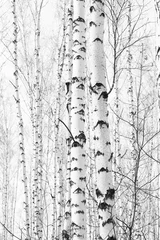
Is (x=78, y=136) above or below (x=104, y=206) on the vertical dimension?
above

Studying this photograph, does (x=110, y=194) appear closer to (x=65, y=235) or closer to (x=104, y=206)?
(x=104, y=206)

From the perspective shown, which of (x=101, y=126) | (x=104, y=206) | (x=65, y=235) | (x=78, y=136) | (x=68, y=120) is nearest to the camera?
(x=104, y=206)

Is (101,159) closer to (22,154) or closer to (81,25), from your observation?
(81,25)

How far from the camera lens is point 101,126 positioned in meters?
2.81

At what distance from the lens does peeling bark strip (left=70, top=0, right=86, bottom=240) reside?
3555 millimetres

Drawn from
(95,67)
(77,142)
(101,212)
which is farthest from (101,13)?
(101,212)

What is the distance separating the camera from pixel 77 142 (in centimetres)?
379

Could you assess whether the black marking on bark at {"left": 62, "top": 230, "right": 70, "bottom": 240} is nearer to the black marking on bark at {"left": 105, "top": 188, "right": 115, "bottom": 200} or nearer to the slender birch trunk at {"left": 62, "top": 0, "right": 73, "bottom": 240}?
the slender birch trunk at {"left": 62, "top": 0, "right": 73, "bottom": 240}

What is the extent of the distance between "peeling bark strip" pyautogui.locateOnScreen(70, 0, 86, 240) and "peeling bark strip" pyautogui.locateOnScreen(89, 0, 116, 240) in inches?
37.4

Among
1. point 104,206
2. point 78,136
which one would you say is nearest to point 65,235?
point 78,136

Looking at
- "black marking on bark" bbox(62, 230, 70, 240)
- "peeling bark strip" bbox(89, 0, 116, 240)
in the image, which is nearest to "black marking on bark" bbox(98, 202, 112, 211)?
"peeling bark strip" bbox(89, 0, 116, 240)

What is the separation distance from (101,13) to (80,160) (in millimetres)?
1697

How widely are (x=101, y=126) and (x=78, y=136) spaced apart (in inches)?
41.7

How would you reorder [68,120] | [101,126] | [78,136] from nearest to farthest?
[101,126] → [78,136] → [68,120]
